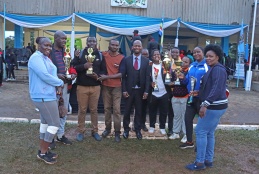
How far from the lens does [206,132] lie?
4027 mm

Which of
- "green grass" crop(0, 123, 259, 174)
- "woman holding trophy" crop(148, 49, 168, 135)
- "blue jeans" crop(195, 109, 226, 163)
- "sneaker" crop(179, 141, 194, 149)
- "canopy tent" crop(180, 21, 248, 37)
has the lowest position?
"green grass" crop(0, 123, 259, 174)

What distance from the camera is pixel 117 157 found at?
15.1 feet

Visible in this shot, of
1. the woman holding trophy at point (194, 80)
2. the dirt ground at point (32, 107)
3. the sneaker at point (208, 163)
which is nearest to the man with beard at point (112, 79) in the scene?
the woman holding trophy at point (194, 80)

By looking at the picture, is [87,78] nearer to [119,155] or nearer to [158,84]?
[158,84]

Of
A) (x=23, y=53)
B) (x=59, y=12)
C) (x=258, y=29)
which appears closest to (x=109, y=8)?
(x=59, y=12)

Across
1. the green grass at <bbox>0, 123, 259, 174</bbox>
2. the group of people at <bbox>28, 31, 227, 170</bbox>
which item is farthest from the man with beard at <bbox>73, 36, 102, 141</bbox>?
the green grass at <bbox>0, 123, 259, 174</bbox>

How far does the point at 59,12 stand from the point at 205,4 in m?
7.82

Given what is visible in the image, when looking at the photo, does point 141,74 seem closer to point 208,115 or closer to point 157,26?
point 208,115

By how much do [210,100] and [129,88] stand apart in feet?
6.19

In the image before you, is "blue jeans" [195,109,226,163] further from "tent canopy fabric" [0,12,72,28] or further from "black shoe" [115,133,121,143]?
"tent canopy fabric" [0,12,72,28]

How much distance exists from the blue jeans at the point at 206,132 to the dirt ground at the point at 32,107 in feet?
11.4

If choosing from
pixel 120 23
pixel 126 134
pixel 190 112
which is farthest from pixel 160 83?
pixel 120 23

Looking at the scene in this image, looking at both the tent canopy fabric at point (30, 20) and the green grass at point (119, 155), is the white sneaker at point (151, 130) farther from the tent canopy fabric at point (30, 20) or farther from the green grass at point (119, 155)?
the tent canopy fabric at point (30, 20)

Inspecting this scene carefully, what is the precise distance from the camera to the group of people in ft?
13.0
